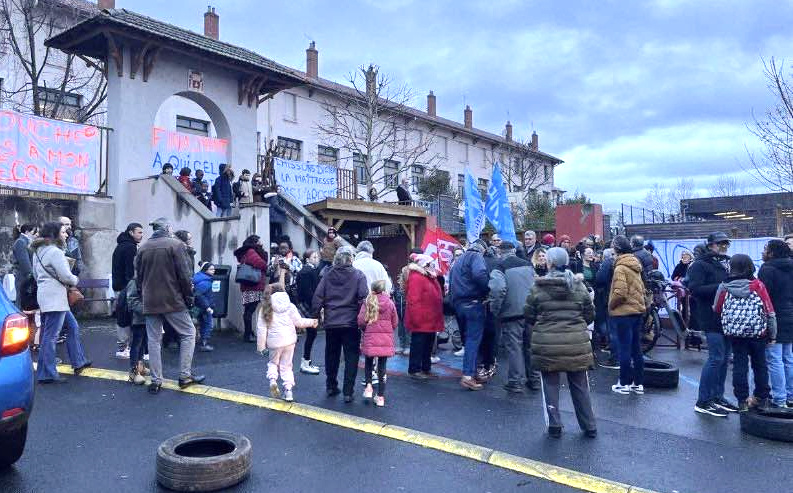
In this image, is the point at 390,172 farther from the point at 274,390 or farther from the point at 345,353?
the point at 274,390

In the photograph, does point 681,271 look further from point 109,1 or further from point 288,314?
point 109,1

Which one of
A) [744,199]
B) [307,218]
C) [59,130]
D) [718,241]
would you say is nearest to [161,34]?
[59,130]

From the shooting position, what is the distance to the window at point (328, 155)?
108ft

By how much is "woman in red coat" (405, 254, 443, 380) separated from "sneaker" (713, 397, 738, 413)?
10.7 feet

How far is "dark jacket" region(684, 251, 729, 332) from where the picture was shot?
249 inches

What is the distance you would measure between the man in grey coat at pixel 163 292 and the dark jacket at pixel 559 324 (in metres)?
3.79

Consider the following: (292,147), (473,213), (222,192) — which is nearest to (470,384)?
(473,213)

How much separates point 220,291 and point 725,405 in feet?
26.2

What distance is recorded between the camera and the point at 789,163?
575 inches

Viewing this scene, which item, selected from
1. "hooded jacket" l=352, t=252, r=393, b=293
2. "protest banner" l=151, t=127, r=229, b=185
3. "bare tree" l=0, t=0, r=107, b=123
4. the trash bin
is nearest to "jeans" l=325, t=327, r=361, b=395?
"hooded jacket" l=352, t=252, r=393, b=293

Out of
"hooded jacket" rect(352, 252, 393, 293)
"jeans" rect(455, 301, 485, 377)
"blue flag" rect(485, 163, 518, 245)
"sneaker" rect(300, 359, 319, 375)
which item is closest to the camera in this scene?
"jeans" rect(455, 301, 485, 377)

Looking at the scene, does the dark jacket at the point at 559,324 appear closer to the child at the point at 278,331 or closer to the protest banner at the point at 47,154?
the child at the point at 278,331

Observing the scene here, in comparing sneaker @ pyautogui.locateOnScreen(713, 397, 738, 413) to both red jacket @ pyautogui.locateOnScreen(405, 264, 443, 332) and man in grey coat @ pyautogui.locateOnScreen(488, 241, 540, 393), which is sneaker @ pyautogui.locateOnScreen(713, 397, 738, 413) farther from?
red jacket @ pyautogui.locateOnScreen(405, 264, 443, 332)

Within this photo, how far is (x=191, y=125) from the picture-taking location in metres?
27.4
